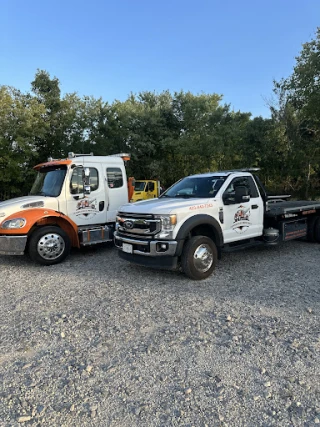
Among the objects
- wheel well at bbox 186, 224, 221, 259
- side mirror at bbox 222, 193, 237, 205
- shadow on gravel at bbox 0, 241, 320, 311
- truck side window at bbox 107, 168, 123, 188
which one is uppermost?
truck side window at bbox 107, 168, 123, 188

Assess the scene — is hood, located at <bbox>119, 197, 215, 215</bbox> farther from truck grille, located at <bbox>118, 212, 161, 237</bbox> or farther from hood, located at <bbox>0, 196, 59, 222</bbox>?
hood, located at <bbox>0, 196, 59, 222</bbox>

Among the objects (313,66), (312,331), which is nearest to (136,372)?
(312,331)

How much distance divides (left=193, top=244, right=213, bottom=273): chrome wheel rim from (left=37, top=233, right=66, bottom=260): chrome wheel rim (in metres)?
3.35

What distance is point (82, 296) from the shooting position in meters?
5.29

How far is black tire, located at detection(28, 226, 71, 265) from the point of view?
23.2ft

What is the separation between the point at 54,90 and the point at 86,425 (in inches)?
1029

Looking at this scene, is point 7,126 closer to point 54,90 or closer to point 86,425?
point 54,90

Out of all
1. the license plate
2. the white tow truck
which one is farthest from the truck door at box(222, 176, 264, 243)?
the license plate

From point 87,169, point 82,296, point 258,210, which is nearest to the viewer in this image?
point 82,296

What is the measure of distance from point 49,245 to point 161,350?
4.54 meters

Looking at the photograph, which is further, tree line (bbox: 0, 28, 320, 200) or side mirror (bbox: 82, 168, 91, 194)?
tree line (bbox: 0, 28, 320, 200)

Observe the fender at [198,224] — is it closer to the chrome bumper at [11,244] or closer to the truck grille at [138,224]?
the truck grille at [138,224]

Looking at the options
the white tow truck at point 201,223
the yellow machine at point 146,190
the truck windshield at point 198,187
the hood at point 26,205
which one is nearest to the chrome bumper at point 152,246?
the white tow truck at point 201,223

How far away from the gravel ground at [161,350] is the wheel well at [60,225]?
1419 millimetres
